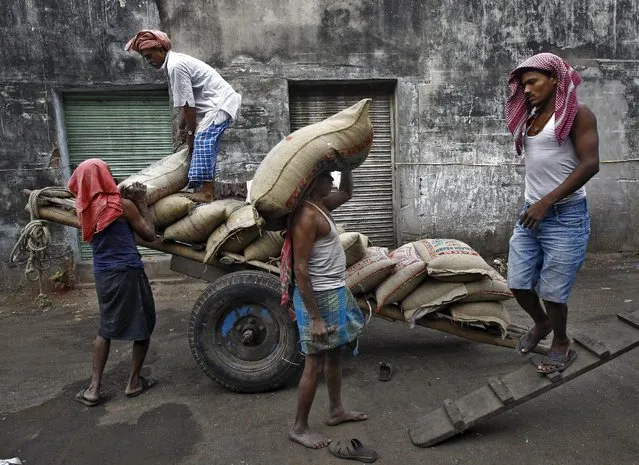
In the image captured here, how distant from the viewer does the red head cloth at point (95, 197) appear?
3.16 metres

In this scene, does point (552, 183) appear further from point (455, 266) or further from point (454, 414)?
point (454, 414)

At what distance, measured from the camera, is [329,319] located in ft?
8.91

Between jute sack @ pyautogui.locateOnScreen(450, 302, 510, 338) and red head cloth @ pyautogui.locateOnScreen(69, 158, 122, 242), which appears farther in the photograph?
jute sack @ pyautogui.locateOnScreen(450, 302, 510, 338)

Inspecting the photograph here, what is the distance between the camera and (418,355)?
4094 millimetres

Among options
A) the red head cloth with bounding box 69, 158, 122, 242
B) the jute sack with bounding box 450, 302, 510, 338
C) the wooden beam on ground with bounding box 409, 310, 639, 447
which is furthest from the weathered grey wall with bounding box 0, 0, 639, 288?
the wooden beam on ground with bounding box 409, 310, 639, 447

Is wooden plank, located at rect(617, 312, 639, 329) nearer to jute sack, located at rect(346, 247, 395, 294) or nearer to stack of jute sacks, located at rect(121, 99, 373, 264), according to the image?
jute sack, located at rect(346, 247, 395, 294)

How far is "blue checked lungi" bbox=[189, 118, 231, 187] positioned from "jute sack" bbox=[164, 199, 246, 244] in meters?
0.35

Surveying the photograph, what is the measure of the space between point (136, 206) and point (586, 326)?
4.40 m

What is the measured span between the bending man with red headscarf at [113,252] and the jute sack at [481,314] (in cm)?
236

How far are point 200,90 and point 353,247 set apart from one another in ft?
6.36

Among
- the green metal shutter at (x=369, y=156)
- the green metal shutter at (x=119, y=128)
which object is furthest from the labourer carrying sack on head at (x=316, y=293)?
the green metal shutter at (x=119, y=128)

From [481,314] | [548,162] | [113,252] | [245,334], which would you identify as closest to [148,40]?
[113,252]

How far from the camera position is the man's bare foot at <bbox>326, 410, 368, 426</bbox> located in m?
2.98

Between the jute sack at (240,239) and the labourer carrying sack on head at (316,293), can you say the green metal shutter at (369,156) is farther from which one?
the labourer carrying sack on head at (316,293)
